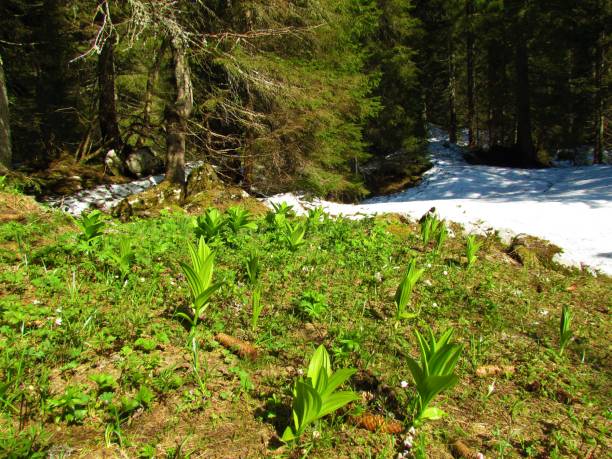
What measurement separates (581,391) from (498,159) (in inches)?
591

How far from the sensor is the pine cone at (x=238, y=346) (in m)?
2.29

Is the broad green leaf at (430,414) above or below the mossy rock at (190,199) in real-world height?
below

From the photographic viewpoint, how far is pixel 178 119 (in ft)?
23.3

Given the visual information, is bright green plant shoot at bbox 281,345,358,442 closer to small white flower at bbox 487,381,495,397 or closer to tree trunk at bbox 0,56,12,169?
small white flower at bbox 487,381,495,397

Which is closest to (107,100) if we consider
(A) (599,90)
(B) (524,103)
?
(B) (524,103)

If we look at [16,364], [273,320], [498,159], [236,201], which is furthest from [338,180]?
[498,159]

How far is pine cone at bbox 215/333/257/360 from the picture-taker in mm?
2293

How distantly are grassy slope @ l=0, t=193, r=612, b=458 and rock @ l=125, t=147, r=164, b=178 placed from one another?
5457 millimetres

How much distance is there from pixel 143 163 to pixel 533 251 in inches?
366

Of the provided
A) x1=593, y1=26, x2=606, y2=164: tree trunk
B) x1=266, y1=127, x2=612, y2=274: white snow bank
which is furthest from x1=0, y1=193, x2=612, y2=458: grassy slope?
x1=593, y1=26, x2=606, y2=164: tree trunk

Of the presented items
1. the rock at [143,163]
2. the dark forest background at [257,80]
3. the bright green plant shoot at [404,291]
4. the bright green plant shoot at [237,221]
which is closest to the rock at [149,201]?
the dark forest background at [257,80]

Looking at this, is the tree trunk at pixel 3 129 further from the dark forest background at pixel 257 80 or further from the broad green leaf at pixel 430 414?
the broad green leaf at pixel 430 414

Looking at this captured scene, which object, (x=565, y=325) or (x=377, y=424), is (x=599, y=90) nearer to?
(x=565, y=325)

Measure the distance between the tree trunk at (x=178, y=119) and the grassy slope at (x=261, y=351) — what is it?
3010 millimetres
